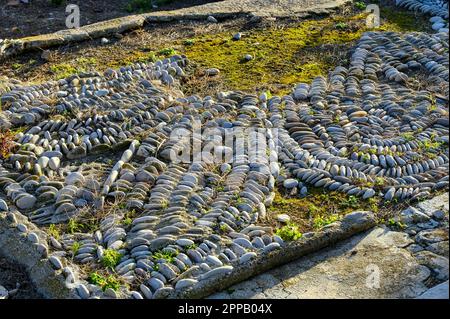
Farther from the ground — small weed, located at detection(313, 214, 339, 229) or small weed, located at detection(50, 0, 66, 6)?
small weed, located at detection(50, 0, 66, 6)

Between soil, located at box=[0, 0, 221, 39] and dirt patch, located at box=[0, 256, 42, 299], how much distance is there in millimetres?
4907

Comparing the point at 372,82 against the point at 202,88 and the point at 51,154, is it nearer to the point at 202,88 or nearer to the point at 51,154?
the point at 202,88

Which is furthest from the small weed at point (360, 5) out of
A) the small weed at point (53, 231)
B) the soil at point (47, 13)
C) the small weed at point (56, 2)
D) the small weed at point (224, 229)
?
the small weed at point (53, 231)

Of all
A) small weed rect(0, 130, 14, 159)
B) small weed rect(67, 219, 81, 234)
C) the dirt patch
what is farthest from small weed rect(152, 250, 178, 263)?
small weed rect(0, 130, 14, 159)

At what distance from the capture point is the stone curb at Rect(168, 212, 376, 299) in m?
5.79

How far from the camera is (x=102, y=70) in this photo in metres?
9.12

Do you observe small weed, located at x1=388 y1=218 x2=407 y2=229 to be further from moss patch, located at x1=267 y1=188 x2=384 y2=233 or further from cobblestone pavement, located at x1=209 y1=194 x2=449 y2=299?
moss patch, located at x1=267 y1=188 x2=384 y2=233

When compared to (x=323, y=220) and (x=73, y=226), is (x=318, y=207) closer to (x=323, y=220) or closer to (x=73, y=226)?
(x=323, y=220)

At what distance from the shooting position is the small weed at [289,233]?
6.23m

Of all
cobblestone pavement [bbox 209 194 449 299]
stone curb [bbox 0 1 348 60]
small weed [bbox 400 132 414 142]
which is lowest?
cobblestone pavement [bbox 209 194 449 299]

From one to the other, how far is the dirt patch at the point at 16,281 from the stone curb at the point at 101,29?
392 cm

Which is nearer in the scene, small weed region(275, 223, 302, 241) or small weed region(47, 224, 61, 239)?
small weed region(275, 223, 302, 241)

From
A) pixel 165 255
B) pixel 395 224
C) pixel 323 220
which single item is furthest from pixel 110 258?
pixel 395 224

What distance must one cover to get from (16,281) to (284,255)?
2063 millimetres
